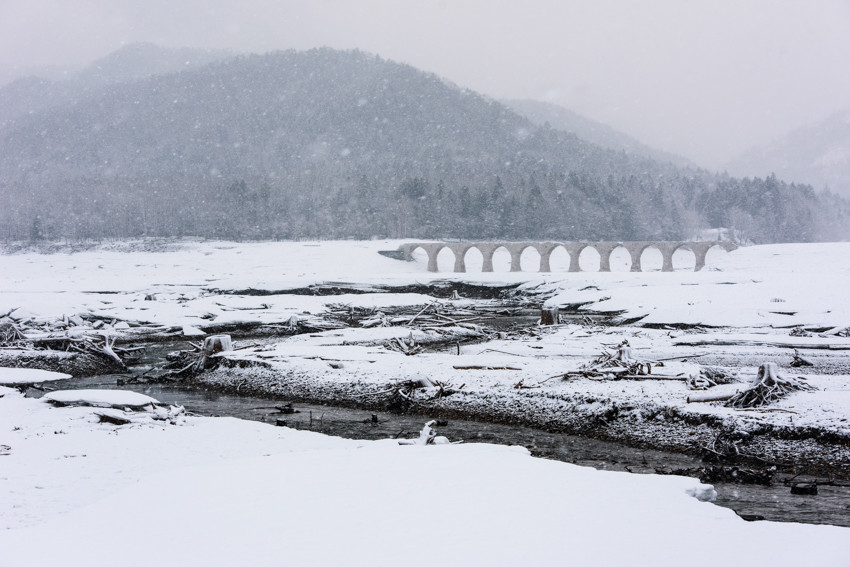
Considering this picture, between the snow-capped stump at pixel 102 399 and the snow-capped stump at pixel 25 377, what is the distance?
14.6 ft

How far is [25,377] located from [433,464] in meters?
15.1

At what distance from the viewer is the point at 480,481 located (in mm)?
7973

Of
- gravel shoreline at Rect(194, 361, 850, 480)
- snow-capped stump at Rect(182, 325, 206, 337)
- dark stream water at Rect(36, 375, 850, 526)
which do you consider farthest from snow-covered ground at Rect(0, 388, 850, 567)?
snow-capped stump at Rect(182, 325, 206, 337)

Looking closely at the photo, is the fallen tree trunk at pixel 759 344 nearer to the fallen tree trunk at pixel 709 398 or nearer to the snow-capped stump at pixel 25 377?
the fallen tree trunk at pixel 709 398

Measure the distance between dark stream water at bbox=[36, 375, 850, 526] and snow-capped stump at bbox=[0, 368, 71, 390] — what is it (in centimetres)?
38

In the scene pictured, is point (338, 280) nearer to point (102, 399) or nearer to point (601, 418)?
point (102, 399)

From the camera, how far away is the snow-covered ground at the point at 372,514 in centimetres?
593

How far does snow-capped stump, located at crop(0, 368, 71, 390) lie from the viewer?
18094 mm

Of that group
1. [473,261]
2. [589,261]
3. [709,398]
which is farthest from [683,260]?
[709,398]

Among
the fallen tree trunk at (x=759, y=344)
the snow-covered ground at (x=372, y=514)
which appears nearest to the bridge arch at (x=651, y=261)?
the fallen tree trunk at (x=759, y=344)

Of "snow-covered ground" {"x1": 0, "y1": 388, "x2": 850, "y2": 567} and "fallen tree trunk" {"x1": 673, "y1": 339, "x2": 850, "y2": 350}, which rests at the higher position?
"snow-covered ground" {"x1": 0, "y1": 388, "x2": 850, "y2": 567}

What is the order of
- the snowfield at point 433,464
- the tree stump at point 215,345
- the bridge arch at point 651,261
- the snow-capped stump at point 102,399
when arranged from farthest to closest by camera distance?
the bridge arch at point 651,261, the tree stump at point 215,345, the snow-capped stump at point 102,399, the snowfield at point 433,464

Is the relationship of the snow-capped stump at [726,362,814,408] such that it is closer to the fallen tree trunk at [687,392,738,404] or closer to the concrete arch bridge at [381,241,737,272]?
the fallen tree trunk at [687,392,738,404]

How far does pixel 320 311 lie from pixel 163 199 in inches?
3585
